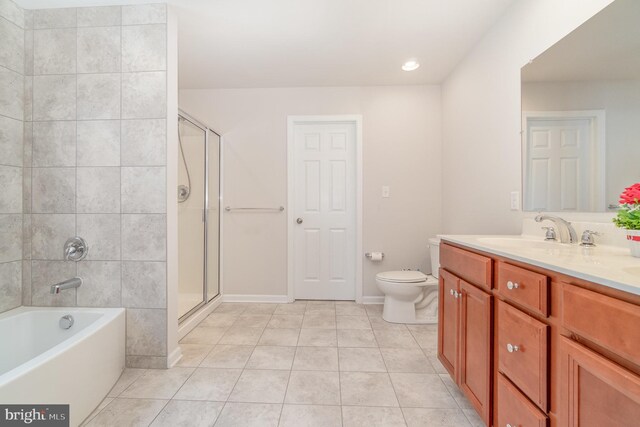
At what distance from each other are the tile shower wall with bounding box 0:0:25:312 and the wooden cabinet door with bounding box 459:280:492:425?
2537 millimetres

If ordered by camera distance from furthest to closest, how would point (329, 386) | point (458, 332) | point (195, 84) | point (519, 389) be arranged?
1. point (195, 84)
2. point (329, 386)
3. point (458, 332)
4. point (519, 389)

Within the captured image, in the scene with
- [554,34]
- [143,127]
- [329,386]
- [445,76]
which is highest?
[445,76]

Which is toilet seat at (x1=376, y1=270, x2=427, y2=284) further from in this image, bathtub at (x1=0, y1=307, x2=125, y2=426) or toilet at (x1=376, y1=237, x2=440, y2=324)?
bathtub at (x1=0, y1=307, x2=125, y2=426)

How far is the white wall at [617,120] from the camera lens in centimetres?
106

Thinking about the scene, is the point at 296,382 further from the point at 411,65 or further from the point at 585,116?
the point at 411,65

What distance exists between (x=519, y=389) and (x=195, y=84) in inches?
131

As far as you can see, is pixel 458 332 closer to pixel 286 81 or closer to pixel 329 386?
pixel 329 386

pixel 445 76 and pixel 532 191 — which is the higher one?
pixel 445 76

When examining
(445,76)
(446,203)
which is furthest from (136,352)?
(445,76)

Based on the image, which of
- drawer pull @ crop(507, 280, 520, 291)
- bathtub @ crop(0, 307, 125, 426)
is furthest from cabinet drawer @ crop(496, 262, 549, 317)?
bathtub @ crop(0, 307, 125, 426)

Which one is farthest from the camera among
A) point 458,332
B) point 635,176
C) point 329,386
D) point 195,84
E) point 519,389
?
point 195,84

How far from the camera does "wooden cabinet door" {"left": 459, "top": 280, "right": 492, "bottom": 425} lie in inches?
42.6

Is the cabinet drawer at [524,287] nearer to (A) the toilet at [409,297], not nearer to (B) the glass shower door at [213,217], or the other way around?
(A) the toilet at [409,297]

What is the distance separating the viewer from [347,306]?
278cm
